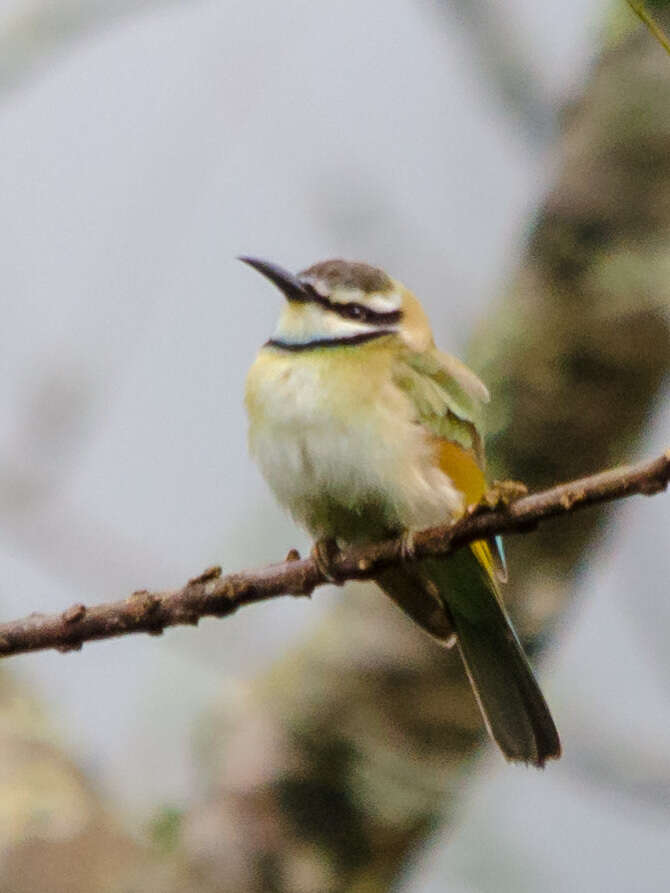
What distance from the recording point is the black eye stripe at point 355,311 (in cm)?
195

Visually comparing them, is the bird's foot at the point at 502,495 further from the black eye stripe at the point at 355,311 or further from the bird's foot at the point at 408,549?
the black eye stripe at the point at 355,311

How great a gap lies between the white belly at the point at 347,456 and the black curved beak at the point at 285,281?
100 millimetres

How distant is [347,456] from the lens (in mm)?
1832

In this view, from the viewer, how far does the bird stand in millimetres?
1826

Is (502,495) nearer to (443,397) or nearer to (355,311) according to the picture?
(443,397)

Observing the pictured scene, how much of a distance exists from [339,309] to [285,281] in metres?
0.08

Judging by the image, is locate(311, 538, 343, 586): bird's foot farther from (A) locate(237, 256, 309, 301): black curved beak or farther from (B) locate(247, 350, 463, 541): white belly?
(A) locate(237, 256, 309, 301): black curved beak

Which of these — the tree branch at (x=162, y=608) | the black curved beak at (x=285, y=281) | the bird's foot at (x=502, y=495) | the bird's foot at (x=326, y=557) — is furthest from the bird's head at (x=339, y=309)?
the bird's foot at (x=502, y=495)

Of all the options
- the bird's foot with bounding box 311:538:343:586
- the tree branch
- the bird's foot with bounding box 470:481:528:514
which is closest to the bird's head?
the bird's foot with bounding box 311:538:343:586

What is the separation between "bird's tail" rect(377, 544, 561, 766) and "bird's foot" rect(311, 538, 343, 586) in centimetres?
12

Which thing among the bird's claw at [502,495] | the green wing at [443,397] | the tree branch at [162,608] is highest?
the bird's claw at [502,495]

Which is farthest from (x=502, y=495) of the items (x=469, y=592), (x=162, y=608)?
(x=469, y=592)

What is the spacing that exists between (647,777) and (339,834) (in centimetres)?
46

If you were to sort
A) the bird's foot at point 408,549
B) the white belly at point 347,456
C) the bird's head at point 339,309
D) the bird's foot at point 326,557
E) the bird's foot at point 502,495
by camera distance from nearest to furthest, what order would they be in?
1. the bird's foot at point 502,495
2. the bird's foot at point 408,549
3. the bird's foot at point 326,557
4. the white belly at point 347,456
5. the bird's head at point 339,309
